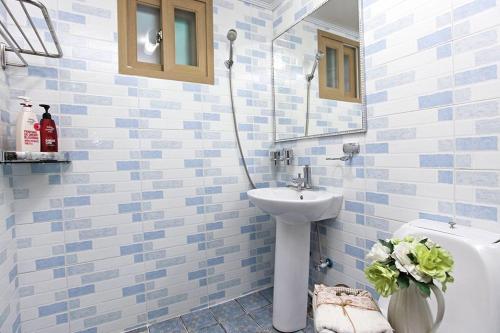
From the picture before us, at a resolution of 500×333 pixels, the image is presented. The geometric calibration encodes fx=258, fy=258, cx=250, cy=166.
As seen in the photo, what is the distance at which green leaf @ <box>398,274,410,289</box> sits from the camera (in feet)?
2.22

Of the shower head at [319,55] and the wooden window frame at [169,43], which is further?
the shower head at [319,55]

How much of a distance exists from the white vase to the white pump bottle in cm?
153

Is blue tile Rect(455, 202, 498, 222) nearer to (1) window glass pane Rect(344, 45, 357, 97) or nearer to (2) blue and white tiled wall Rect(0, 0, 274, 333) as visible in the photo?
(1) window glass pane Rect(344, 45, 357, 97)

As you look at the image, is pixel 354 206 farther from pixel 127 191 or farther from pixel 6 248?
pixel 6 248

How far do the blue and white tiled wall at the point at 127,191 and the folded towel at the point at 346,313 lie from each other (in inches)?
36.7

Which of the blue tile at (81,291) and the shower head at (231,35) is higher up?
the shower head at (231,35)

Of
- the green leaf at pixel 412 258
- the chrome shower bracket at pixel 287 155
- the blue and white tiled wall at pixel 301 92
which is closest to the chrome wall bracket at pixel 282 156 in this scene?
the chrome shower bracket at pixel 287 155

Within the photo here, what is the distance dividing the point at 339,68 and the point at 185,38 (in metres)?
0.99

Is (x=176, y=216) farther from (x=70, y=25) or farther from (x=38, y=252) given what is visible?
(x=70, y=25)

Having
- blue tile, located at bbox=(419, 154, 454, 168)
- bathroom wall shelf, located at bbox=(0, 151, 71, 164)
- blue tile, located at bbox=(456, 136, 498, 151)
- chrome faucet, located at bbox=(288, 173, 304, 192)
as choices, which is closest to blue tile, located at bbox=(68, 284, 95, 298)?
bathroom wall shelf, located at bbox=(0, 151, 71, 164)

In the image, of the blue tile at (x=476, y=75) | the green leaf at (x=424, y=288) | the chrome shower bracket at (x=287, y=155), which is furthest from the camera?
the chrome shower bracket at (x=287, y=155)

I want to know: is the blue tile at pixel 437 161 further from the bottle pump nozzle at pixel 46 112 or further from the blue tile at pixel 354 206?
the bottle pump nozzle at pixel 46 112

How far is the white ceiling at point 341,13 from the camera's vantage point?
133cm

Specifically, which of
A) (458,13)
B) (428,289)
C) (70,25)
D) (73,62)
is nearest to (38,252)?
(73,62)
